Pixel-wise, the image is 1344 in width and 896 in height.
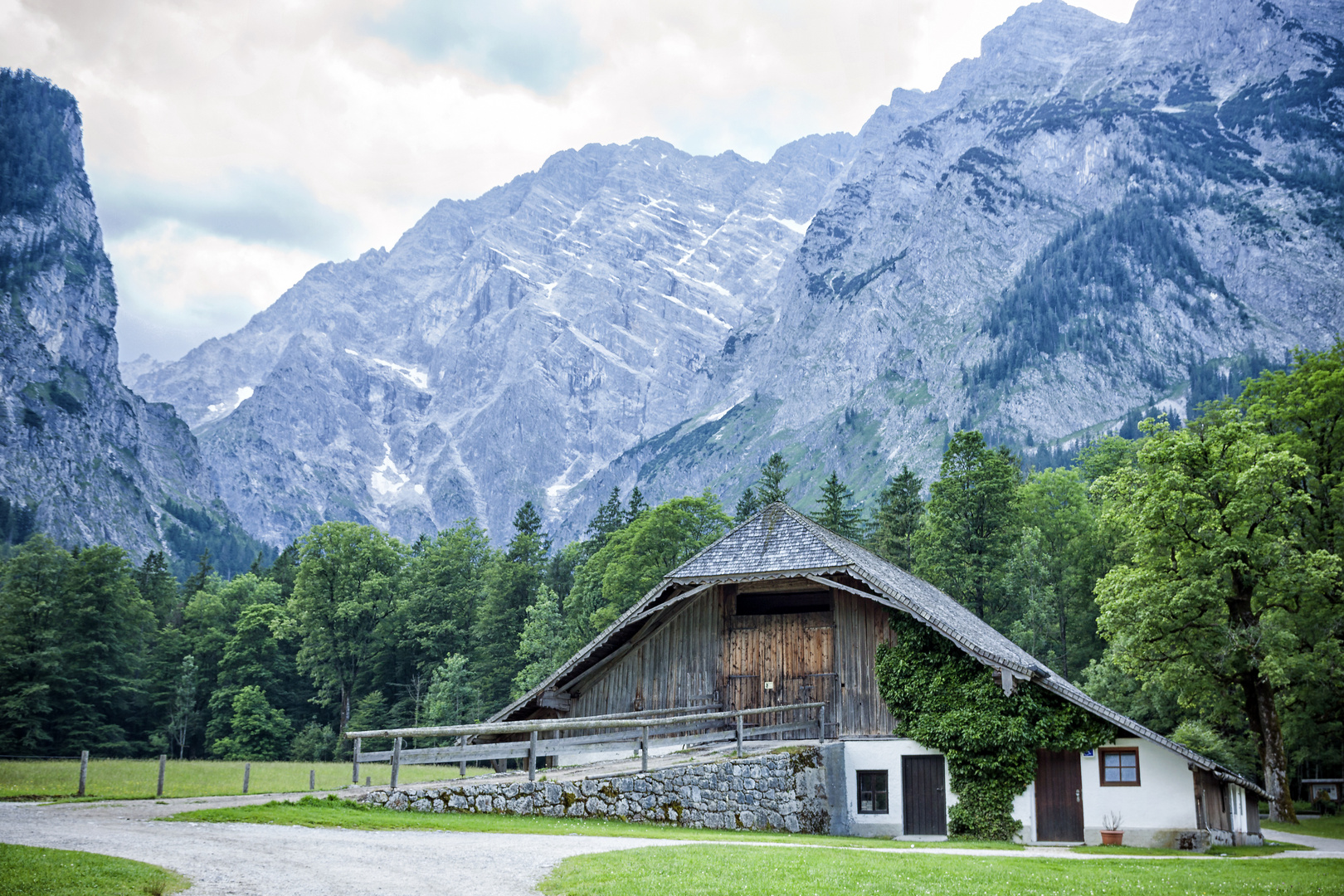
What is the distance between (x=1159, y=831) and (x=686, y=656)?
46.1 feet

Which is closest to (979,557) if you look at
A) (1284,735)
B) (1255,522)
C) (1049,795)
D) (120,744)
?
(1284,735)

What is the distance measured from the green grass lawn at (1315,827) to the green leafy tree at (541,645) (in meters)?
38.6

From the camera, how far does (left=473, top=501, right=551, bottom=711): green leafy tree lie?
68.4 metres

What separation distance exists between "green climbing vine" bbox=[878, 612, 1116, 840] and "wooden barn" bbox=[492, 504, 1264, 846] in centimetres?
45

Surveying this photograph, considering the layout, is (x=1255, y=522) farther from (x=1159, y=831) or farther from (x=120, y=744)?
(x=120, y=744)

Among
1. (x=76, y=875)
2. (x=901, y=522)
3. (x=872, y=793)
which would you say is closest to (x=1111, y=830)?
(x=872, y=793)

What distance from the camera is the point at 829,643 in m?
29.5

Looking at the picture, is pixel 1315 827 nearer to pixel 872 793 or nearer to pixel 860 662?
pixel 872 793

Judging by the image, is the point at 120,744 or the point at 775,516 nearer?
the point at 775,516

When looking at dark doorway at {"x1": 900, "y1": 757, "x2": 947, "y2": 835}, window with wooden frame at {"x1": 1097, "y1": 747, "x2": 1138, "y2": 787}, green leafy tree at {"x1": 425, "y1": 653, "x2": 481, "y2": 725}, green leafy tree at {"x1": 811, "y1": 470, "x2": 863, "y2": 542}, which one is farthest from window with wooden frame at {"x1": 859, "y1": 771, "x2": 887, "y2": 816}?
green leafy tree at {"x1": 425, "y1": 653, "x2": 481, "y2": 725}

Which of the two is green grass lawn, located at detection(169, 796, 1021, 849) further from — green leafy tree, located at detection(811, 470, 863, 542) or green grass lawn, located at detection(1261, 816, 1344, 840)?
green leafy tree, located at detection(811, 470, 863, 542)

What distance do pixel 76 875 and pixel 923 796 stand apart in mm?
21498

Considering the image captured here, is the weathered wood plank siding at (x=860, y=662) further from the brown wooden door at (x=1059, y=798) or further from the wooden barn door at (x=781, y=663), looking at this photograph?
the brown wooden door at (x=1059, y=798)

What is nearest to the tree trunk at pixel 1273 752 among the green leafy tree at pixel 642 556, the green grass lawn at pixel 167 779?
the green grass lawn at pixel 167 779
